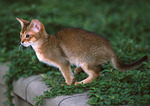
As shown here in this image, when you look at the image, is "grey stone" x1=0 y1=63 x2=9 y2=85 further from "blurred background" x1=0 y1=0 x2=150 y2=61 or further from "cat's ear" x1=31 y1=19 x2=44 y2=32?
"cat's ear" x1=31 y1=19 x2=44 y2=32

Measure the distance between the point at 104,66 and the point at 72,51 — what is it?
0.77 meters

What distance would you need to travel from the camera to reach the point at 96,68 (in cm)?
437

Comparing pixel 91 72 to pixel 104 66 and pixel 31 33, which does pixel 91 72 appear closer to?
pixel 104 66

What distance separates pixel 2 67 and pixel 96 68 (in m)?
2.45

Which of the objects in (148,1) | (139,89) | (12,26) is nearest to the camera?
(139,89)

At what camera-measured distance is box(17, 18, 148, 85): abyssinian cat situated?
14.2 feet

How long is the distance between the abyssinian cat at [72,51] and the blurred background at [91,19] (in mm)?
1006

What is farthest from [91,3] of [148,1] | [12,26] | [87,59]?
[87,59]

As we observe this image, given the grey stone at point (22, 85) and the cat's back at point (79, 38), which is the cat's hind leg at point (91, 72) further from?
the grey stone at point (22, 85)

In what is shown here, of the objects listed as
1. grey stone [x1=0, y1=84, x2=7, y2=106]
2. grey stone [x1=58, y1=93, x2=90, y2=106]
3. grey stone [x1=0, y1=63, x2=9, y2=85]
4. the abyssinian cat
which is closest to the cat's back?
the abyssinian cat

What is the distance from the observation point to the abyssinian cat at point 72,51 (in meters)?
4.32

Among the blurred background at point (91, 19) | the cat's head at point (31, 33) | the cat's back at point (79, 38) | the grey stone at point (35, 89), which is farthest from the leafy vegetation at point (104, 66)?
the cat's head at point (31, 33)

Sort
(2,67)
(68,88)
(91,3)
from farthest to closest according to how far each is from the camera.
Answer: (91,3)
(2,67)
(68,88)

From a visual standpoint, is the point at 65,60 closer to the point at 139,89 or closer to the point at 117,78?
the point at 117,78
